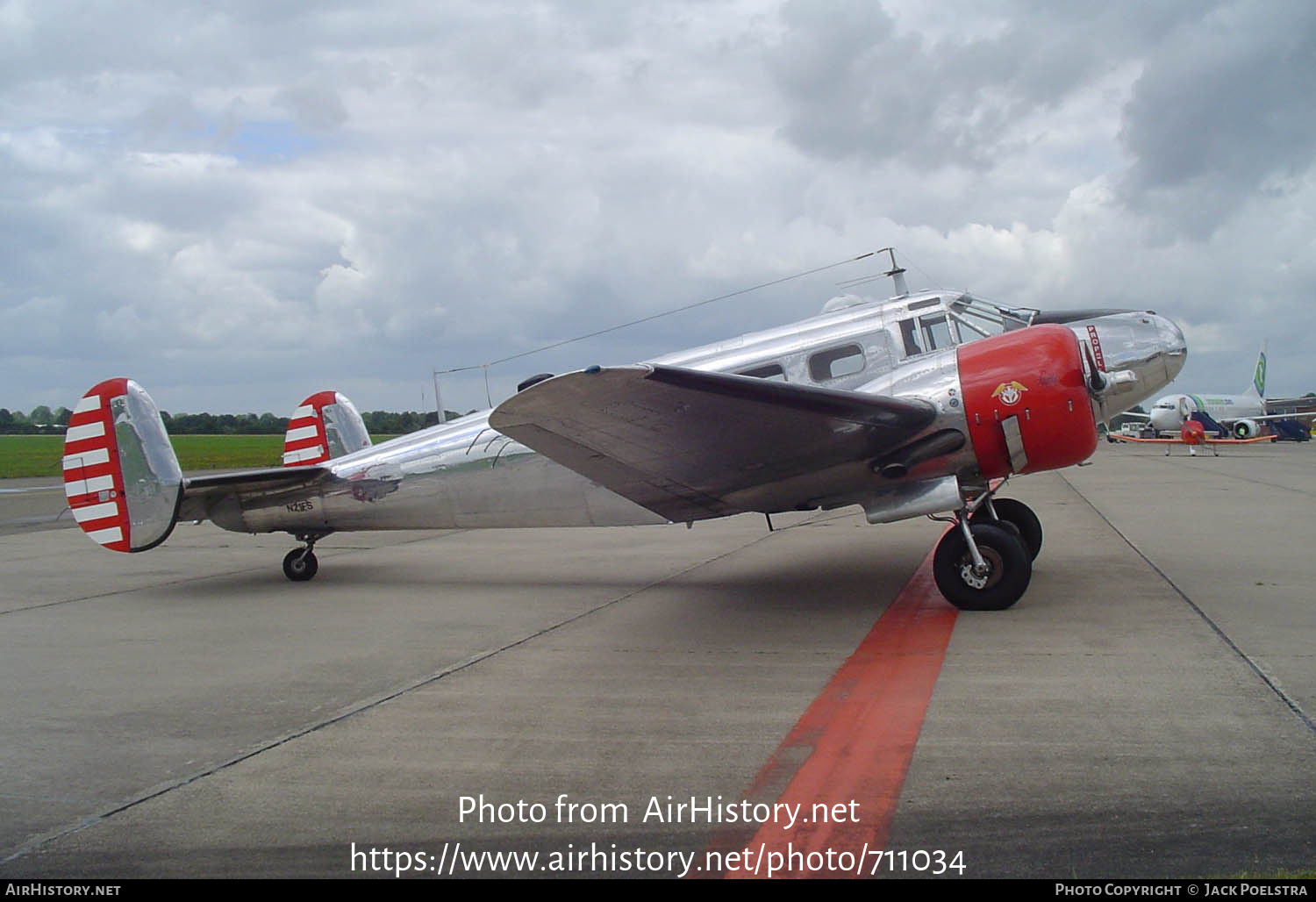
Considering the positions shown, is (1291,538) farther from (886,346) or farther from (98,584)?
(98,584)

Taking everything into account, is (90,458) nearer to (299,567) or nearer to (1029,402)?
(299,567)

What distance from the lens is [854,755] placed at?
14.4 feet

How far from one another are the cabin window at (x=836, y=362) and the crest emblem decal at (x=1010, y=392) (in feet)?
4.73

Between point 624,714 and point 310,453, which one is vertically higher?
point 310,453

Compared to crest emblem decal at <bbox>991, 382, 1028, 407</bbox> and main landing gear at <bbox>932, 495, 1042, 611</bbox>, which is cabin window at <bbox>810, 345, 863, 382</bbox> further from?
main landing gear at <bbox>932, 495, 1042, 611</bbox>

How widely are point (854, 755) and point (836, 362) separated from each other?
4783 mm

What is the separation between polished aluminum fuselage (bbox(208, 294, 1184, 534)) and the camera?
789 cm

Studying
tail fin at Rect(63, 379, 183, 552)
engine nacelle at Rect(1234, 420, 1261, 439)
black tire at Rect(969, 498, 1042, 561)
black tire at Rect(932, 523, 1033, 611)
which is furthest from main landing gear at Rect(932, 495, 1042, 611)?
engine nacelle at Rect(1234, 420, 1261, 439)

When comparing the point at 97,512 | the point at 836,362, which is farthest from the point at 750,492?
the point at 97,512

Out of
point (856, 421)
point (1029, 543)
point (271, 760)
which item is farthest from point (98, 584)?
point (1029, 543)

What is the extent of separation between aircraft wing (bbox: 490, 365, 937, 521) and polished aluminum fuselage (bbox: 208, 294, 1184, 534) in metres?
0.32

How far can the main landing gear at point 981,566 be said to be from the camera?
24.2 feet

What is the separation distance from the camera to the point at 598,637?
24.1ft

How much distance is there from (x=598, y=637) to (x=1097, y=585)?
4.71 meters
